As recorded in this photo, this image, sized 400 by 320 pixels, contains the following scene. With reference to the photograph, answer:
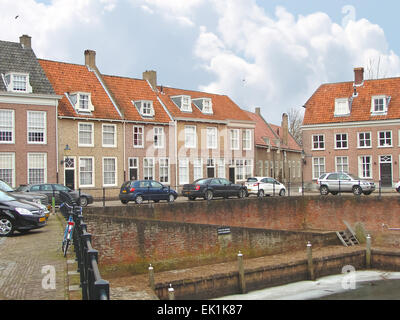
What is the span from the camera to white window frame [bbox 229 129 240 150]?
48.0 metres

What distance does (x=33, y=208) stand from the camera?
17.8 meters

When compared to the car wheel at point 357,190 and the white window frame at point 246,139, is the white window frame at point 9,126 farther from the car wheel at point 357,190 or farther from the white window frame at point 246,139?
the car wheel at point 357,190

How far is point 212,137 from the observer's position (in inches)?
1820

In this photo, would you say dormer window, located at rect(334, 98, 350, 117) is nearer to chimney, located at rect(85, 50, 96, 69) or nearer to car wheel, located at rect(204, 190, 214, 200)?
car wheel, located at rect(204, 190, 214, 200)

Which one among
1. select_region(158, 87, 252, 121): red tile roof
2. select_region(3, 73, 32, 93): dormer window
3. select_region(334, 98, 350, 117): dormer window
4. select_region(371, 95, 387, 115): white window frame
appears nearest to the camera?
select_region(3, 73, 32, 93): dormer window

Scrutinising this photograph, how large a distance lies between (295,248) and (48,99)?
19.8 m

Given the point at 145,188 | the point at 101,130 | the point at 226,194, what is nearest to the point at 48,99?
the point at 101,130

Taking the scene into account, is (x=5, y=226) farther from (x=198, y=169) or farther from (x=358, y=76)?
(x=358, y=76)

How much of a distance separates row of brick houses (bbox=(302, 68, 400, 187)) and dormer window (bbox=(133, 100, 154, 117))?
1686 centimetres

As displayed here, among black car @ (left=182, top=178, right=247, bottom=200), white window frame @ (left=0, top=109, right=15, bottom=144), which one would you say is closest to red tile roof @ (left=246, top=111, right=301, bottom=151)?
black car @ (left=182, top=178, right=247, bottom=200)

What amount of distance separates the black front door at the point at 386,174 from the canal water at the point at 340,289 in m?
20.8

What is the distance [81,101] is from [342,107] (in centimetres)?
2542

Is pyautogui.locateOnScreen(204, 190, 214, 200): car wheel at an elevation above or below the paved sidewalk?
above
